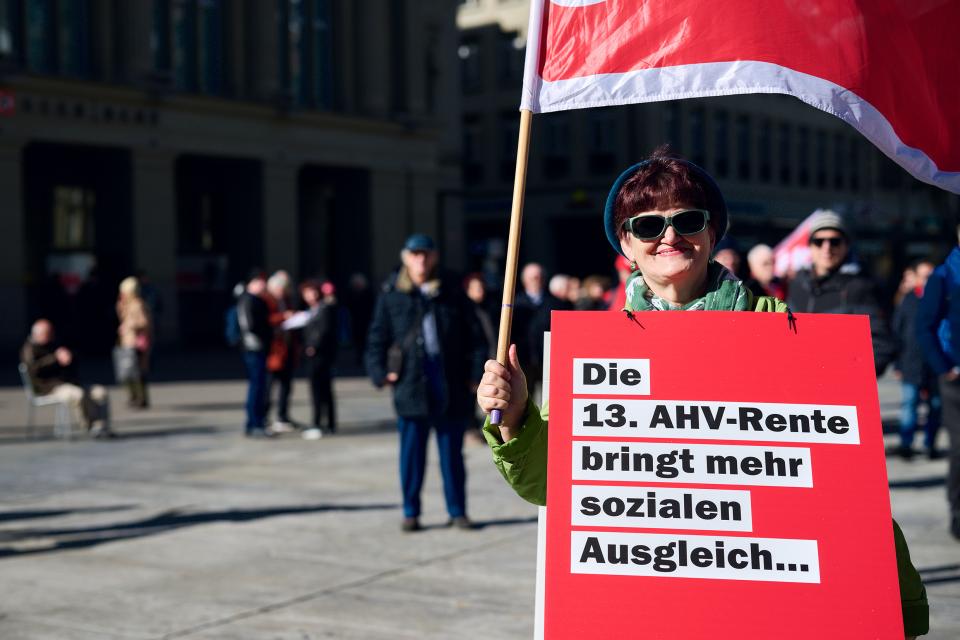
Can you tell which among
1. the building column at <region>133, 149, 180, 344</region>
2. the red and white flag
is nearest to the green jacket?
the red and white flag

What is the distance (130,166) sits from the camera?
29.8 meters

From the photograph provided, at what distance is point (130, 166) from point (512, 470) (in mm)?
28147

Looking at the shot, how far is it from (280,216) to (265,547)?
26383mm

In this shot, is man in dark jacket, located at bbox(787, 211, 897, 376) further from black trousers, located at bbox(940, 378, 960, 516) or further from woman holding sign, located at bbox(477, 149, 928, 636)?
woman holding sign, located at bbox(477, 149, 928, 636)

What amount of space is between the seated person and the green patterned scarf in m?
11.5

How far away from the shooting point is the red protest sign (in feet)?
9.34

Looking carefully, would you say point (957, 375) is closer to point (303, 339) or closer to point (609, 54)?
point (609, 54)

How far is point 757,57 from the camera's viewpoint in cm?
345

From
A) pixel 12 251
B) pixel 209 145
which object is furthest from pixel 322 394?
pixel 209 145

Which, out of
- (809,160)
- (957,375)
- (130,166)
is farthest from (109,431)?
(809,160)

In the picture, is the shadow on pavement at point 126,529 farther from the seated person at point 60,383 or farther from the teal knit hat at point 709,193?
the teal knit hat at point 709,193

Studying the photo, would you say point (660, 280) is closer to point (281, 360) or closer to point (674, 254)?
point (674, 254)

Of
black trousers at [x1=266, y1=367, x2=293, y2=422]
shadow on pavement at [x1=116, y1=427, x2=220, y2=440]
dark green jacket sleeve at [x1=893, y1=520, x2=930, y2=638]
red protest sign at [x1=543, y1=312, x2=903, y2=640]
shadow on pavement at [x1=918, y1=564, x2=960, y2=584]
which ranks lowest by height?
shadow on pavement at [x1=116, y1=427, x2=220, y2=440]

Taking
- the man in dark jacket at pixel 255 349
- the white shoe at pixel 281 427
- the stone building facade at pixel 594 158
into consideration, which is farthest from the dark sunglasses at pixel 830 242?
the stone building facade at pixel 594 158
